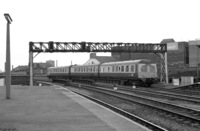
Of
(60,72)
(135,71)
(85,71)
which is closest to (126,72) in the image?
(135,71)

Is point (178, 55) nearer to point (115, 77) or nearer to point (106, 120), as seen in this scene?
point (115, 77)

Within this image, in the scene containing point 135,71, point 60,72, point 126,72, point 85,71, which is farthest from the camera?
point 60,72

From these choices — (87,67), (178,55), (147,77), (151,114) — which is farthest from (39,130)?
(178,55)

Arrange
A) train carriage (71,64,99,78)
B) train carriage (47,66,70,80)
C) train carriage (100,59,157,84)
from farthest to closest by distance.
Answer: train carriage (47,66,70,80) < train carriage (71,64,99,78) < train carriage (100,59,157,84)

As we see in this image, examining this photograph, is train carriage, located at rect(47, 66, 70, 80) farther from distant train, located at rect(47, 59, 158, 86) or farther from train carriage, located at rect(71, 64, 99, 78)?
distant train, located at rect(47, 59, 158, 86)

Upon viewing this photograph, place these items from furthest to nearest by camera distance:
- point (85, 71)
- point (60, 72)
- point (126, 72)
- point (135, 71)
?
point (60, 72)
point (85, 71)
point (126, 72)
point (135, 71)

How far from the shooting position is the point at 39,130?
25.1 feet

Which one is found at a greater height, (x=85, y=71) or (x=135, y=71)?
(x=85, y=71)

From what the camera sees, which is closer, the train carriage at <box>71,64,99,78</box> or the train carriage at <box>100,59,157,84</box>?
the train carriage at <box>100,59,157,84</box>

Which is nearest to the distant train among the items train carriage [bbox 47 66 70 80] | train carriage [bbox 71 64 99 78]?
train carriage [bbox 71 64 99 78]

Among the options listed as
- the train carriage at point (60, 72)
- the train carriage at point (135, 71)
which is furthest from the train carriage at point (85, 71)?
the train carriage at point (135, 71)

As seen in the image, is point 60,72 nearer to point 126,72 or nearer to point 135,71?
point 126,72

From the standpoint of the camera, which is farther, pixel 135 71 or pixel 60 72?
pixel 60 72

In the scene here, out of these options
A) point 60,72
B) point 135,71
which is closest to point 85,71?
point 60,72
